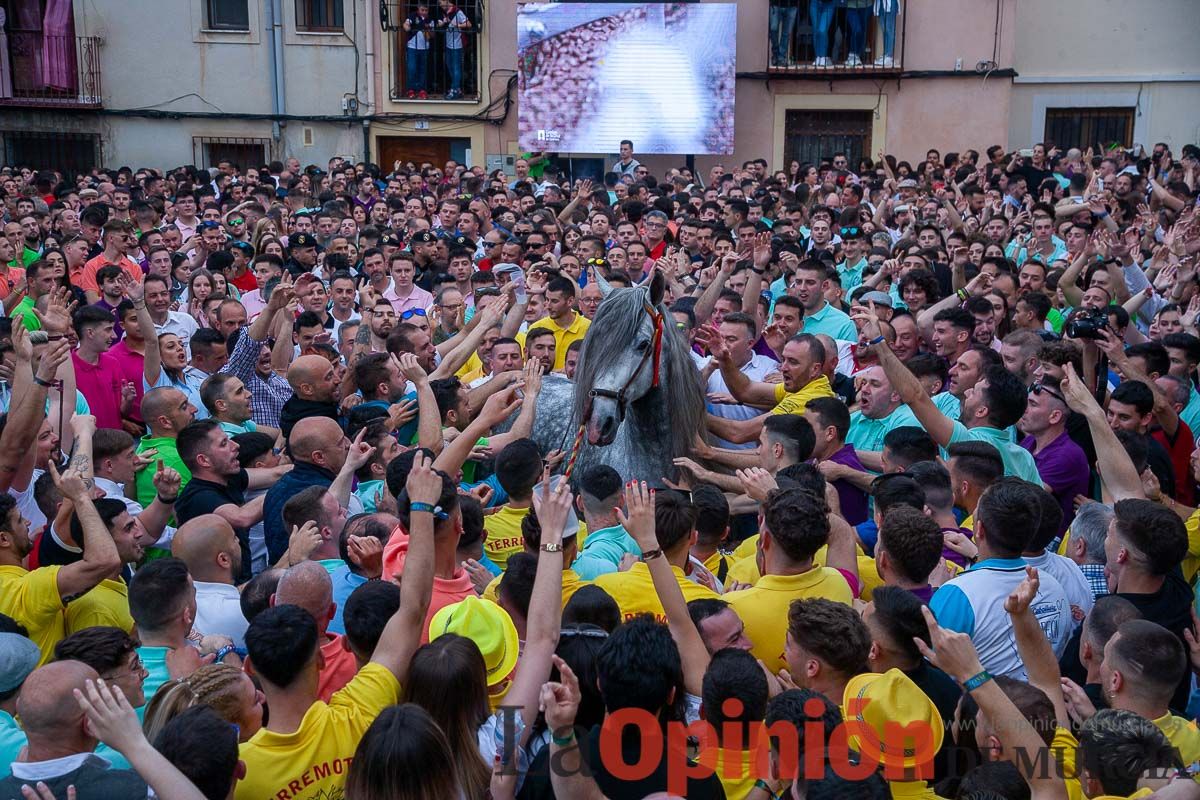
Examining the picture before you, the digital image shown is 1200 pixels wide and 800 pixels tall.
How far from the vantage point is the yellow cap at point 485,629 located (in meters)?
3.46

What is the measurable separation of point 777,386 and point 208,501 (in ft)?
10.9

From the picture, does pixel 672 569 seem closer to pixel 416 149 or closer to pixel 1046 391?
pixel 1046 391

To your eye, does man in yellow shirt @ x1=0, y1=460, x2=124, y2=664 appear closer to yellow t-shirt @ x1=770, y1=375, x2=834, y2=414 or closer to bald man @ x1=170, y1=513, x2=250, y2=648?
bald man @ x1=170, y1=513, x2=250, y2=648

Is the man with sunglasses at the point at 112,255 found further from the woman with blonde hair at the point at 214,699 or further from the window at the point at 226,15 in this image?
the window at the point at 226,15

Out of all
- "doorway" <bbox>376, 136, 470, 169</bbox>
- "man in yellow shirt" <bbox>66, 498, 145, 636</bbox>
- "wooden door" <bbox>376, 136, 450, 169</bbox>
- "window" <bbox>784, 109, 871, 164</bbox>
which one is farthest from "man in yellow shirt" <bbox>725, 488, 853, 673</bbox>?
"wooden door" <bbox>376, 136, 450, 169</bbox>

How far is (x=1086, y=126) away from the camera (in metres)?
23.5

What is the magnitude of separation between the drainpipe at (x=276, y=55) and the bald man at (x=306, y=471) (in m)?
19.4

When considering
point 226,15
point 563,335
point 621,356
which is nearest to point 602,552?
point 621,356

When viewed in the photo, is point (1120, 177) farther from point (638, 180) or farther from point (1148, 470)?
point (1148, 470)

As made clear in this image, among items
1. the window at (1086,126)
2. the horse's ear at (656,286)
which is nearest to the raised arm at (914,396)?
the horse's ear at (656,286)

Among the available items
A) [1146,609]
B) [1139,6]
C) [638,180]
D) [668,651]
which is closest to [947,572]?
[1146,609]

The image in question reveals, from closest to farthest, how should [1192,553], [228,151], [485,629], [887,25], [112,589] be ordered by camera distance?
[485,629], [112,589], [1192,553], [887,25], [228,151]

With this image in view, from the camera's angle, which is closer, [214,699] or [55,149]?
[214,699]

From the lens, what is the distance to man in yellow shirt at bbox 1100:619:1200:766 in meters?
3.32
